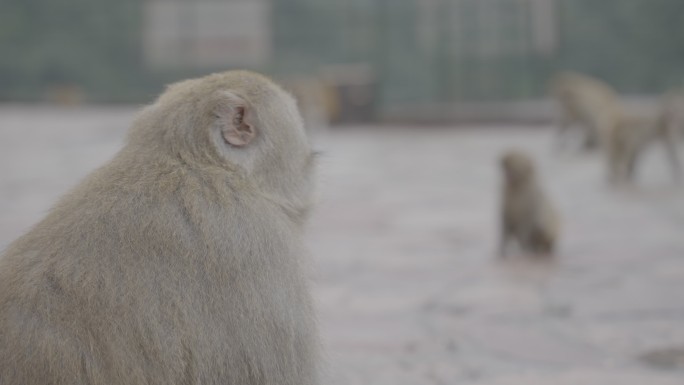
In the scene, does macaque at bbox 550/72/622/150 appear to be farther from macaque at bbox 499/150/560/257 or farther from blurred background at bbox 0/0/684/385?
macaque at bbox 499/150/560/257

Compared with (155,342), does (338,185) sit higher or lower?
lower

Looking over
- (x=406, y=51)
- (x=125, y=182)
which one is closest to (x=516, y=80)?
(x=406, y=51)

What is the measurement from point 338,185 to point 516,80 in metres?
7.98

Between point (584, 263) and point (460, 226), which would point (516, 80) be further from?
point (584, 263)

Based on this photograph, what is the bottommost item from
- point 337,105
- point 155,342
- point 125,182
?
point 337,105

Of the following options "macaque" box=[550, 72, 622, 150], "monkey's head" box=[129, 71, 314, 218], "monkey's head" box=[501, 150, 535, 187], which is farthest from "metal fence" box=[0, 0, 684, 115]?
"monkey's head" box=[129, 71, 314, 218]

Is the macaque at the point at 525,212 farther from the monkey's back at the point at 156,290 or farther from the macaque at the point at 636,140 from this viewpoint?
the monkey's back at the point at 156,290

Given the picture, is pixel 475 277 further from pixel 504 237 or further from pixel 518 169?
pixel 518 169

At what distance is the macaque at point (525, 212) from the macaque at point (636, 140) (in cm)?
314

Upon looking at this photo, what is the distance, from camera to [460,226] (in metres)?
6.71

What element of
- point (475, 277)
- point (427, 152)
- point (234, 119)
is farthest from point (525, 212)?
point (427, 152)

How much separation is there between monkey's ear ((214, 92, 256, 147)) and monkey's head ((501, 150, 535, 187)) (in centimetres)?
366

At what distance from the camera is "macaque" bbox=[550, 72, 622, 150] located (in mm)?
11242

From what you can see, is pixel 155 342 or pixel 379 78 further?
pixel 379 78
